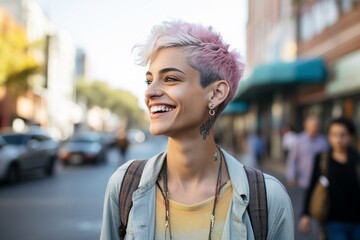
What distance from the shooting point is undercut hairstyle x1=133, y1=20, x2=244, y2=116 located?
1.96m

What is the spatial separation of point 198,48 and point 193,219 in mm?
663

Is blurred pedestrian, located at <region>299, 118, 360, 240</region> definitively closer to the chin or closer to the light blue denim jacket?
the light blue denim jacket

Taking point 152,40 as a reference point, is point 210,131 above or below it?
below

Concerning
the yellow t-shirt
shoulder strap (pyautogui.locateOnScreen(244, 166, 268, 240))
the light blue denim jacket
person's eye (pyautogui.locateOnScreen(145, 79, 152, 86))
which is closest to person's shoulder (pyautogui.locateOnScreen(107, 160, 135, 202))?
the light blue denim jacket

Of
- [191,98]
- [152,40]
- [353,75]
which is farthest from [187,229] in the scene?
[353,75]

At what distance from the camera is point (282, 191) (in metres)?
1.99

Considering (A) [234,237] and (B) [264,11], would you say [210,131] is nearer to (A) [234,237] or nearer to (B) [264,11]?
(A) [234,237]

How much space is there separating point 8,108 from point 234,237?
40285 mm

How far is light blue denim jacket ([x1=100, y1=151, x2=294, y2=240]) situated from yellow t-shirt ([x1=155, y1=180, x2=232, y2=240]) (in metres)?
0.04

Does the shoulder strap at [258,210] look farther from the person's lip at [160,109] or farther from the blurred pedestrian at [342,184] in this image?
the blurred pedestrian at [342,184]

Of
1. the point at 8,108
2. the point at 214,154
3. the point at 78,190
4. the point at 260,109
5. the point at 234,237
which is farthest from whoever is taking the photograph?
the point at 8,108

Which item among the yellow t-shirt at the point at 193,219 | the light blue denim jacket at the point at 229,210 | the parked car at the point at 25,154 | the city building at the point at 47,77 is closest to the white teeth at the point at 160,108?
the light blue denim jacket at the point at 229,210

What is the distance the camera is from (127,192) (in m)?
2.01

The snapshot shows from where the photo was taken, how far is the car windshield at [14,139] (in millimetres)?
16172
